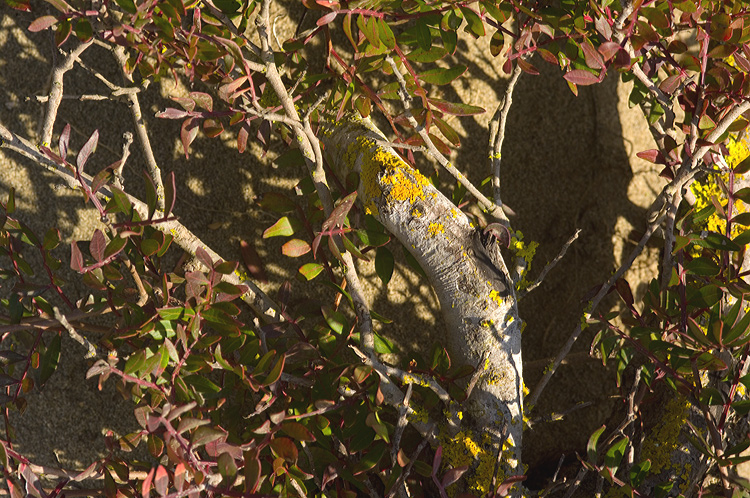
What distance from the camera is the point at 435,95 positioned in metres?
1.63

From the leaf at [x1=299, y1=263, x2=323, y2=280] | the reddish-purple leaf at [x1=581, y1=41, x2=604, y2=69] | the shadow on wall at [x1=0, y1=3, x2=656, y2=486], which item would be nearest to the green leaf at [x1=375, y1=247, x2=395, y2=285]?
the leaf at [x1=299, y1=263, x2=323, y2=280]

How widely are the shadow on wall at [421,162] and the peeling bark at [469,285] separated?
35cm

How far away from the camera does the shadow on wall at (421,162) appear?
148 centimetres

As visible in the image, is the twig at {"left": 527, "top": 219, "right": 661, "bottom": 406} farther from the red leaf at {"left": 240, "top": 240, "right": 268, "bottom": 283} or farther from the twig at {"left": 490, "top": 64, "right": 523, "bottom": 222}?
the red leaf at {"left": 240, "top": 240, "right": 268, "bottom": 283}

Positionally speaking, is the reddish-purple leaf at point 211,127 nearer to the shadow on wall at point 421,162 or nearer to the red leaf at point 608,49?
the shadow on wall at point 421,162

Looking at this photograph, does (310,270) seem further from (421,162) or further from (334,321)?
(421,162)

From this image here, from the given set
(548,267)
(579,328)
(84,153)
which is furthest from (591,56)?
(84,153)

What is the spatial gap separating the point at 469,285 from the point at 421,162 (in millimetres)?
502

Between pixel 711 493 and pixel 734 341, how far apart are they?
394mm

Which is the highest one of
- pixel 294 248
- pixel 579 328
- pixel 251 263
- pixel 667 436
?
pixel 294 248

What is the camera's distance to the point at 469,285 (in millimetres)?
1238

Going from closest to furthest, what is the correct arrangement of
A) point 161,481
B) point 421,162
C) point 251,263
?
point 161,481 < point 251,263 < point 421,162

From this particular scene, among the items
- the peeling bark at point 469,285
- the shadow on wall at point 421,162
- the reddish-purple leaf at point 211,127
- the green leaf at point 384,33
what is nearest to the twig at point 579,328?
the peeling bark at point 469,285

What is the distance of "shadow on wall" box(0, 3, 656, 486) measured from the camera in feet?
4.85
